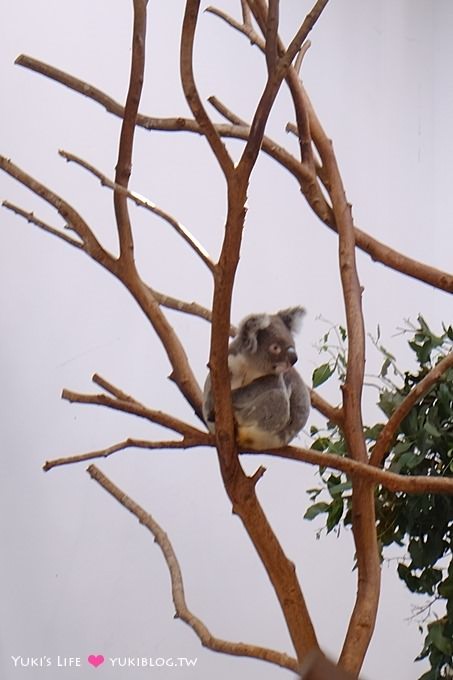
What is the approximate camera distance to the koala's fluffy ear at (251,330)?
1.29m

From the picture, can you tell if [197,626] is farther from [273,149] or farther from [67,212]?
[273,149]

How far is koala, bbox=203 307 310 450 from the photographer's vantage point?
49.2 inches

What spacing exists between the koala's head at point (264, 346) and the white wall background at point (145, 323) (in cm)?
85

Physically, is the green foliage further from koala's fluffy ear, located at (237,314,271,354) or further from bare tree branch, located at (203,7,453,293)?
koala's fluffy ear, located at (237,314,271,354)

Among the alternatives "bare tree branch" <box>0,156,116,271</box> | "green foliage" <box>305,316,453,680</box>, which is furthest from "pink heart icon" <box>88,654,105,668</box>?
"bare tree branch" <box>0,156,116,271</box>

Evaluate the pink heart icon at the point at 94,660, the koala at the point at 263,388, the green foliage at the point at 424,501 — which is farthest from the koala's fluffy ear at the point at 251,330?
the pink heart icon at the point at 94,660

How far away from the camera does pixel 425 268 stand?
4.73 ft

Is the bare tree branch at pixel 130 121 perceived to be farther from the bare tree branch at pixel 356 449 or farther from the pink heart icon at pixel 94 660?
the pink heart icon at pixel 94 660

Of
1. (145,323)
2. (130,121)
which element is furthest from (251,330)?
(145,323)

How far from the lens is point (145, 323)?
2.18 meters

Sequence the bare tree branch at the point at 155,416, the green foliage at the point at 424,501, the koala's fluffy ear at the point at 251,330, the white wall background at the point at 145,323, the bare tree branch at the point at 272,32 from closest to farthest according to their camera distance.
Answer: the bare tree branch at the point at 272,32 < the bare tree branch at the point at 155,416 < the koala's fluffy ear at the point at 251,330 < the green foliage at the point at 424,501 < the white wall background at the point at 145,323

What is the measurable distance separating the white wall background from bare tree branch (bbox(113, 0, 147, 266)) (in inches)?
32.5

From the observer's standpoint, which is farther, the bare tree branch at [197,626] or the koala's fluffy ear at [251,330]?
the koala's fluffy ear at [251,330]

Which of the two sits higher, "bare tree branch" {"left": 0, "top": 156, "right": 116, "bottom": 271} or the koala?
"bare tree branch" {"left": 0, "top": 156, "right": 116, "bottom": 271}
